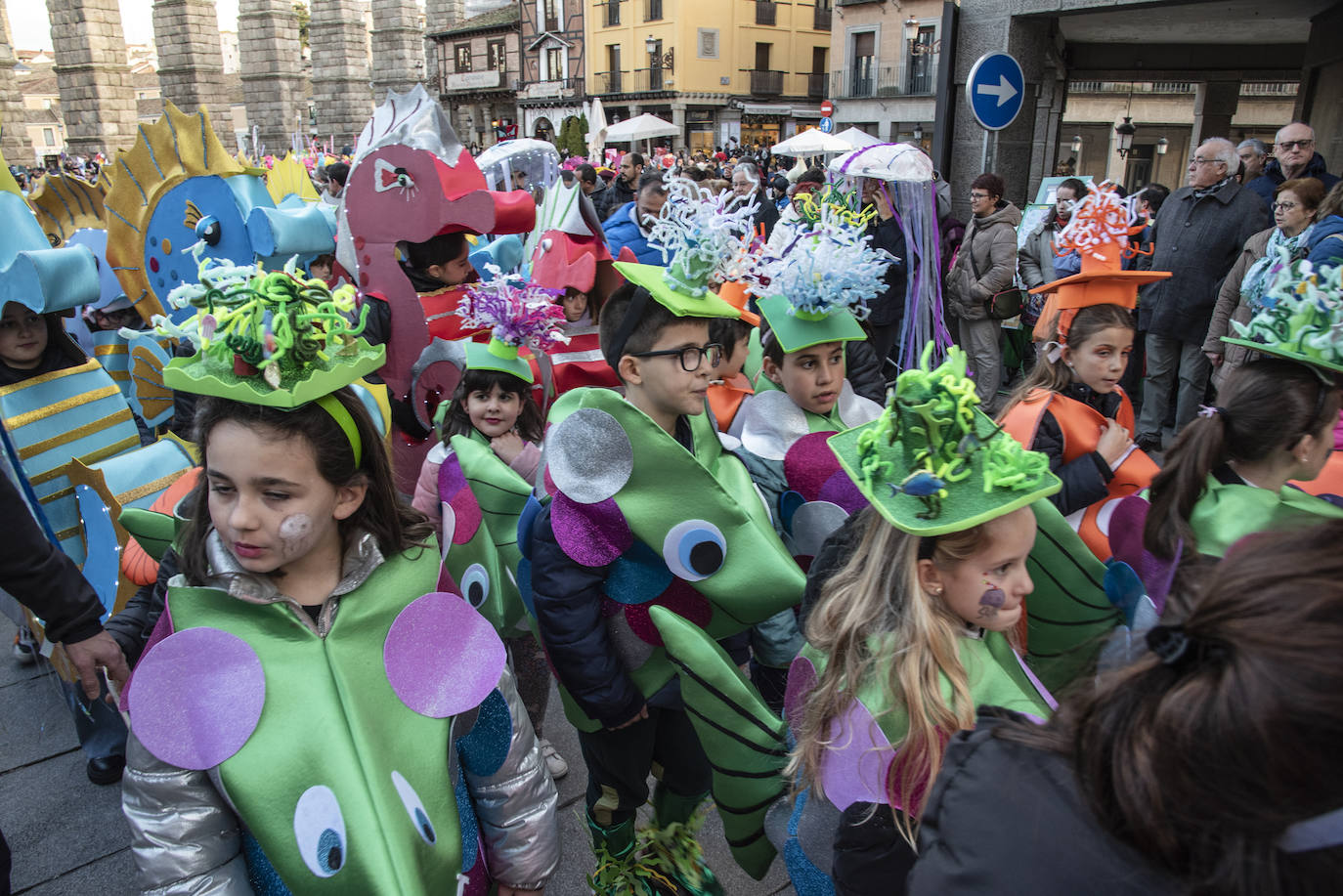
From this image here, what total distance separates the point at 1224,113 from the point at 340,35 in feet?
110

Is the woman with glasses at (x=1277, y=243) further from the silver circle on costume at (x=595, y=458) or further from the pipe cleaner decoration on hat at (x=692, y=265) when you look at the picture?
the silver circle on costume at (x=595, y=458)

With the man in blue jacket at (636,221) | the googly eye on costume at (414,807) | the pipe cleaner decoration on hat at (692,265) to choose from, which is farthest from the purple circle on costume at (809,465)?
the man in blue jacket at (636,221)

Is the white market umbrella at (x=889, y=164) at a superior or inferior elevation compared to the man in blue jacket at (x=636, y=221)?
superior

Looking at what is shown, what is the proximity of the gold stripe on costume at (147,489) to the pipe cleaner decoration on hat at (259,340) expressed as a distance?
1482mm

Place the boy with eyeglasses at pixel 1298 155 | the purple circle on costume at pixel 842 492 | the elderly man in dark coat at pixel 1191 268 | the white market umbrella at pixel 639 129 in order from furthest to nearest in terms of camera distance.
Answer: the white market umbrella at pixel 639 129, the boy with eyeglasses at pixel 1298 155, the elderly man in dark coat at pixel 1191 268, the purple circle on costume at pixel 842 492

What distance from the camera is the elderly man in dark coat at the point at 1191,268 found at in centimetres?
567

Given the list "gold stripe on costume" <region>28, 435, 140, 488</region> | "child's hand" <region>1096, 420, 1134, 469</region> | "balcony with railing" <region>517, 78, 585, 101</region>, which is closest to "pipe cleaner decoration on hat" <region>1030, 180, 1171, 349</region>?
"child's hand" <region>1096, 420, 1134, 469</region>

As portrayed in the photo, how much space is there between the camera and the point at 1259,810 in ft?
2.23

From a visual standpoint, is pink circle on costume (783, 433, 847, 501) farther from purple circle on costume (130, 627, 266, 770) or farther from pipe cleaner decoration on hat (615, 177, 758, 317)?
purple circle on costume (130, 627, 266, 770)

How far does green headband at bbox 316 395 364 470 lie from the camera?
158 cm

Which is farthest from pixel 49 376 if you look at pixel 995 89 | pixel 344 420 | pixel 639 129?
pixel 639 129

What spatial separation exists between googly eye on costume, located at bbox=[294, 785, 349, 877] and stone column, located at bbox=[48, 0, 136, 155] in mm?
34830

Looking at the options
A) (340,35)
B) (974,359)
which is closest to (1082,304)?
(974,359)

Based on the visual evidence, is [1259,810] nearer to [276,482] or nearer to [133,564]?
[276,482]
